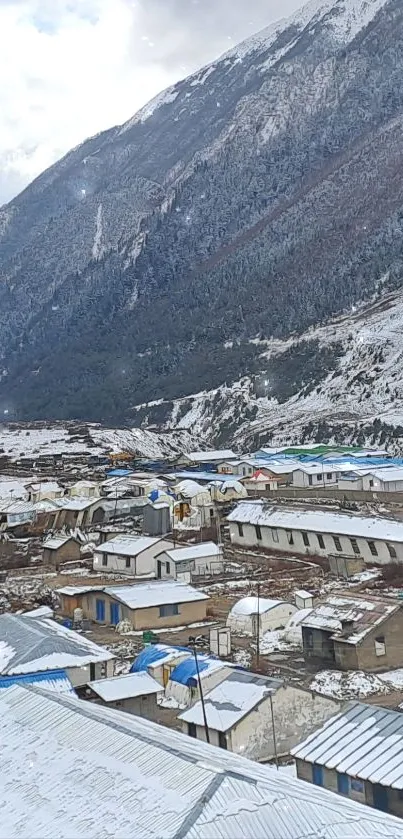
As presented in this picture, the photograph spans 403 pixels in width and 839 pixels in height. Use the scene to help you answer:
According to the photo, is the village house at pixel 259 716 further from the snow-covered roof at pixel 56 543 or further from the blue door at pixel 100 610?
the snow-covered roof at pixel 56 543

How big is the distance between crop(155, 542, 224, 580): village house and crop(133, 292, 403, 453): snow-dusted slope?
55.5 meters

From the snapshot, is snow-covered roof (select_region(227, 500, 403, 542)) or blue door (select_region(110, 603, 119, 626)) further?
snow-covered roof (select_region(227, 500, 403, 542))

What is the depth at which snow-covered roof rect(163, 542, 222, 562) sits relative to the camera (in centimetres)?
4012

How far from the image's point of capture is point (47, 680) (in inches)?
772

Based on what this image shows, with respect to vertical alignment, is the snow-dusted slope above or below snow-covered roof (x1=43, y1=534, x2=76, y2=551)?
above

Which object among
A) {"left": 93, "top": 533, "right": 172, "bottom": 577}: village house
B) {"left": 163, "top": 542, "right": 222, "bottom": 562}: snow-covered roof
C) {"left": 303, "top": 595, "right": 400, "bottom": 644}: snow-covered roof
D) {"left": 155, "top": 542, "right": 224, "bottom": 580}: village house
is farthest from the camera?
{"left": 93, "top": 533, "right": 172, "bottom": 577}: village house

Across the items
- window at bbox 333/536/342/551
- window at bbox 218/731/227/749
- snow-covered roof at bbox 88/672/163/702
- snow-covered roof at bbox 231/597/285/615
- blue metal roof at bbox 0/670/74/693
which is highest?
window at bbox 333/536/342/551

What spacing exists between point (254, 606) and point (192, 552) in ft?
35.1

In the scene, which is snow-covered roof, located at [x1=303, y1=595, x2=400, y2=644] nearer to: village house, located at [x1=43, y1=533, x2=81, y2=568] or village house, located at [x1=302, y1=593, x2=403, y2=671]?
village house, located at [x1=302, y1=593, x2=403, y2=671]

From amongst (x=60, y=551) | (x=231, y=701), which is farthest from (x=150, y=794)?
(x=60, y=551)

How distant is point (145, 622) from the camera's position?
102ft

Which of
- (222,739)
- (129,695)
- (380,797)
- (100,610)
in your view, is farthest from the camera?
(100,610)

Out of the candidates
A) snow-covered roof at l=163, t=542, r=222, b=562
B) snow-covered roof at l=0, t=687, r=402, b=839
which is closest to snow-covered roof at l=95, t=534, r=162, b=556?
snow-covered roof at l=163, t=542, r=222, b=562

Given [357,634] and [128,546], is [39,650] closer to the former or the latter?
[357,634]
